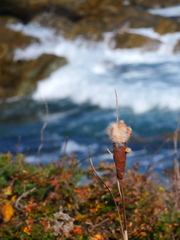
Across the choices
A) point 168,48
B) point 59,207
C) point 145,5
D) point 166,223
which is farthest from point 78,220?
point 145,5

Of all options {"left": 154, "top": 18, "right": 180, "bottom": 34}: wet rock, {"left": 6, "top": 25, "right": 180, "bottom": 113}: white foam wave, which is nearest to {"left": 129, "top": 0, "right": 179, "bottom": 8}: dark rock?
{"left": 154, "top": 18, "right": 180, "bottom": 34}: wet rock

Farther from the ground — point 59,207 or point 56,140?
point 56,140

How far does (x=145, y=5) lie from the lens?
18516 mm

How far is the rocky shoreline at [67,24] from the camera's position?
13.1 m

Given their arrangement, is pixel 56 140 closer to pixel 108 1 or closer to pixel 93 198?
pixel 93 198

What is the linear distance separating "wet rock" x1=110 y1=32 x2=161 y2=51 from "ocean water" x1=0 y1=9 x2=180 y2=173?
192 mm

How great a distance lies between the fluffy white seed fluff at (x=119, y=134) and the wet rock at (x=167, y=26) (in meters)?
14.9

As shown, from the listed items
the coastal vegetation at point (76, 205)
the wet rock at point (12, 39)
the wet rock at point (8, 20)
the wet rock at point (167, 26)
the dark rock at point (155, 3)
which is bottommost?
the coastal vegetation at point (76, 205)

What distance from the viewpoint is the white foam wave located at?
34.8ft

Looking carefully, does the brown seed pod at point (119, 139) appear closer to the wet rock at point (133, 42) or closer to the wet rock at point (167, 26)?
the wet rock at point (133, 42)

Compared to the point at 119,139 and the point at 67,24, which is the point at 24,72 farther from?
the point at 119,139

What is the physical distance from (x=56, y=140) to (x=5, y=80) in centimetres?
485

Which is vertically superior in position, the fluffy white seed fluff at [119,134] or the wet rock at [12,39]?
the wet rock at [12,39]

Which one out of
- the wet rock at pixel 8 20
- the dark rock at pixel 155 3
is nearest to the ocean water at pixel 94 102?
the wet rock at pixel 8 20
